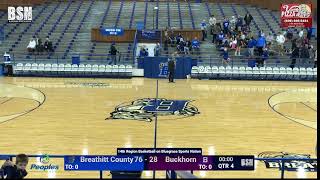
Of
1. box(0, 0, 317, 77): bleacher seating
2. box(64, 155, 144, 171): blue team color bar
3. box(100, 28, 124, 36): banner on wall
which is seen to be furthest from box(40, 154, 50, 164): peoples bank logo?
box(100, 28, 124, 36): banner on wall

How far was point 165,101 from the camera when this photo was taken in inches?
709

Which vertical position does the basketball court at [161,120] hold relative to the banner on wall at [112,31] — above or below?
below

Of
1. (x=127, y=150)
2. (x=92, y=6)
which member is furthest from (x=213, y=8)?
(x=127, y=150)

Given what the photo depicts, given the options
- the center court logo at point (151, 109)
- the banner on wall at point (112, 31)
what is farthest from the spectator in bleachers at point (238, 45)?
the center court logo at point (151, 109)

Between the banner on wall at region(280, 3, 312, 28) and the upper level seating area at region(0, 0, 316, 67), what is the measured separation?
2.41 metres

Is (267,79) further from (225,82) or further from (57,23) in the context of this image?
(57,23)

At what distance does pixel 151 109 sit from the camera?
1636 centimetres

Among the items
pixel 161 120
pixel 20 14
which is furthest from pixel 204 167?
pixel 20 14

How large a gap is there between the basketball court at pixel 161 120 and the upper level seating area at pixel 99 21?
5.12 meters

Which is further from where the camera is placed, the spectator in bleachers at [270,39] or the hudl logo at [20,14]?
the hudl logo at [20,14]

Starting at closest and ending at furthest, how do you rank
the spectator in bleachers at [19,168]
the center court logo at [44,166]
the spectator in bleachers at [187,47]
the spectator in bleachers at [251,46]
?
1. the spectator in bleachers at [19,168]
2. the center court logo at [44,166]
3. the spectator in bleachers at [251,46]
4. the spectator in bleachers at [187,47]

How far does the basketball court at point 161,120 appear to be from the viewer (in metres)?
11.3

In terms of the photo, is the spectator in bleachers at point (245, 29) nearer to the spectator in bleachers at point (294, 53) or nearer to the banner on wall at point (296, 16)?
the spectator in bleachers at point (294, 53)

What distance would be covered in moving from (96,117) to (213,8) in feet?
75.6
